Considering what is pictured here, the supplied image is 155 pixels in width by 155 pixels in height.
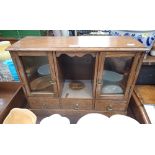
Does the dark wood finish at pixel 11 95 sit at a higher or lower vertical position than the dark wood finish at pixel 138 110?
higher

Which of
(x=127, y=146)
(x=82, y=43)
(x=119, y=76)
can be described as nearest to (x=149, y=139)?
(x=127, y=146)

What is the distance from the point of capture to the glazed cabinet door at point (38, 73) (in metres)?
0.63

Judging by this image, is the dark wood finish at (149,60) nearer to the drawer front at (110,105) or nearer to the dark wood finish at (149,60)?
the dark wood finish at (149,60)

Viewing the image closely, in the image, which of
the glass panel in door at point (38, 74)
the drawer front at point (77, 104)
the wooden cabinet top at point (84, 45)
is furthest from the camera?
the drawer front at point (77, 104)

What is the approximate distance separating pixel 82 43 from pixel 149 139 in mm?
483

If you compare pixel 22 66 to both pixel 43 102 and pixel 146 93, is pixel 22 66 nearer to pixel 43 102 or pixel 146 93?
pixel 43 102

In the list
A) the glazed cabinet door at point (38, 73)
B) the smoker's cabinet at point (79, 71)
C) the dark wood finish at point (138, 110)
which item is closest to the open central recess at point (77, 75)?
the smoker's cabinet at point (79, 71)

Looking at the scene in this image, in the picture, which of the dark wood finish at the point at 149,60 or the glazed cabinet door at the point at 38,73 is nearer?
the glazed cabinet door at the point at 38,73

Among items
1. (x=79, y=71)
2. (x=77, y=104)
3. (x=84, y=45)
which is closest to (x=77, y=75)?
(x=79, y=71)

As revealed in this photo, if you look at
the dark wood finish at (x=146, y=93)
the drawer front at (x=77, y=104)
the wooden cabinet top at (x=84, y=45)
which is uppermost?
the wooden cabinet top at (x=84, y=45)

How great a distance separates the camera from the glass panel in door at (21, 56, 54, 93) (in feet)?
2.21

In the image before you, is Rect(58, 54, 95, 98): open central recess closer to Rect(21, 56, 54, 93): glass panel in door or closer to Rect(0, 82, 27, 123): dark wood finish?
Rect(21, 56, 54, 93): glass panel in door

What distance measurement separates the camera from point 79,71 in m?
0.88

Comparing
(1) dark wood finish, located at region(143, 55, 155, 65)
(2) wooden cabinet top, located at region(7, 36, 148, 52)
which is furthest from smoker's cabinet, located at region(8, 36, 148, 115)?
(1) dark wood finish, located at region(143, 55, 155, 65)
